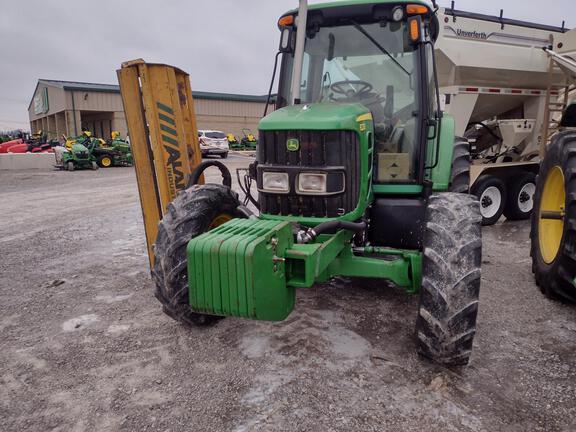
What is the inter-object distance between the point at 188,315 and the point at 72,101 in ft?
117

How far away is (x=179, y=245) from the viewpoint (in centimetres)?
307

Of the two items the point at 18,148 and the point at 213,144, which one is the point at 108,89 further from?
the point at 213,144

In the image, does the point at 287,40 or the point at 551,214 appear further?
the point at 551,214

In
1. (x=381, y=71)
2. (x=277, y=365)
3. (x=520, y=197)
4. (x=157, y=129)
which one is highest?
(x=381, y=71)

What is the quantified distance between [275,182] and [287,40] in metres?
1.36

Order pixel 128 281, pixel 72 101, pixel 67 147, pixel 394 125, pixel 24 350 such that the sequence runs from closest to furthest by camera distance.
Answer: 1. pixel 24 350
2. pixel 394 125
3. pixel 128 281
4. pixel 67 147
5. pixel 72 101

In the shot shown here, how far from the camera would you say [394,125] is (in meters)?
3.61

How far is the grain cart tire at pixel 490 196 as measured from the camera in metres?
6.95

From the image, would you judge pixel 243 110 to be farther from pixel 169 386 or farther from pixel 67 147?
pixel 169 386

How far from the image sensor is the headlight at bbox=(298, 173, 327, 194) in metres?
2.98

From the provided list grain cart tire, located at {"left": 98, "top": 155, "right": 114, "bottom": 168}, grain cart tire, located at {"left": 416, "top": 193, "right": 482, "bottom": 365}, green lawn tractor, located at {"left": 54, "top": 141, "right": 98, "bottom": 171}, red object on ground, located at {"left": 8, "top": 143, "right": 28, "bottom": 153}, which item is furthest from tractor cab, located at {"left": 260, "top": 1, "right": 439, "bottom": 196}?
red object on ground, located at {"left": 8, "top": 143, "right": 28, "bottom": 153}

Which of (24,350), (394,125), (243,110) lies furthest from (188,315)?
(243,110)

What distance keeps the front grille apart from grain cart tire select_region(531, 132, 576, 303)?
1.98 m

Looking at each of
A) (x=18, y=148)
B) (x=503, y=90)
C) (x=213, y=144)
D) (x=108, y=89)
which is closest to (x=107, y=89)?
(x=108, y=89)
